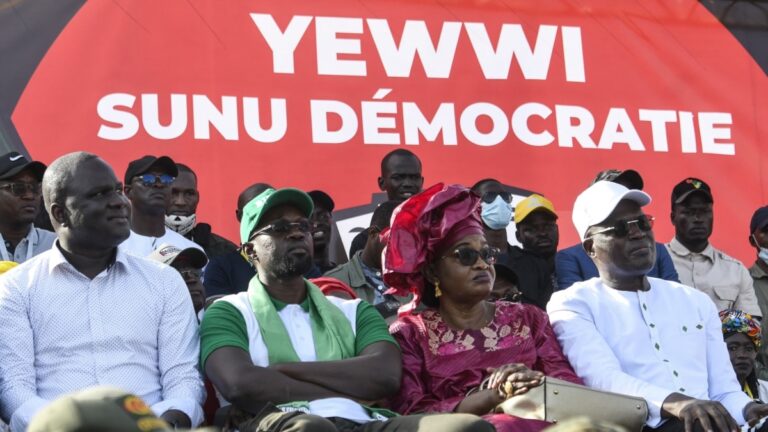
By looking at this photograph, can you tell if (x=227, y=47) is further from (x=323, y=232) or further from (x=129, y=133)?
(x=323, y=232)

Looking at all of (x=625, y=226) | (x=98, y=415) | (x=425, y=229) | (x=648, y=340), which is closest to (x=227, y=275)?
(x=425, y=229)

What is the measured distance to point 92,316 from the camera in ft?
15.6

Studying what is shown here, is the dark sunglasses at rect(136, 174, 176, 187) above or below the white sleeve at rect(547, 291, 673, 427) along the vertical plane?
above

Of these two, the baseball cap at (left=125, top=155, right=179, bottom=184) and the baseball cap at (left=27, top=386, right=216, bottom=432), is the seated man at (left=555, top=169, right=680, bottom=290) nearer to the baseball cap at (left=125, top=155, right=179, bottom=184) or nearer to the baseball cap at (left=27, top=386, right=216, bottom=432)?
the baseball cap at (left=125, top=155, right=179, bottom=184)

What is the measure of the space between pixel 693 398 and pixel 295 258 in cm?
163

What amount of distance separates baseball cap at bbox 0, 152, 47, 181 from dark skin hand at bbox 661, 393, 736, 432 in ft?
11.3

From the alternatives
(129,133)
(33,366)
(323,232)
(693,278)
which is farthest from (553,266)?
(33,366)

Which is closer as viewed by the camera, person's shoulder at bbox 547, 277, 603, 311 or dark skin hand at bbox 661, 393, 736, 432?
dark skin hand at bbox 661, 393, 736, 432

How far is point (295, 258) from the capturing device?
5039 millimetres

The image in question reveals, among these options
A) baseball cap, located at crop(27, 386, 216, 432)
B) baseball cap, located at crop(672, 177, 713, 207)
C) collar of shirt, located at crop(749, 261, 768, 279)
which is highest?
baseball cap, located at crop(672, 177, 713, 207)

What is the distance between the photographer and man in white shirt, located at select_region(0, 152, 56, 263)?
6324 millimetres

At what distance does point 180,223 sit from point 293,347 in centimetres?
262

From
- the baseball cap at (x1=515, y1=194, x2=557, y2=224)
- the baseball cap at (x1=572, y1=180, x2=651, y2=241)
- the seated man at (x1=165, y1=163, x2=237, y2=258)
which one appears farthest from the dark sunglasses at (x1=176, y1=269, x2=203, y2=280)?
the baseball cap at (x1=515, y1=194, x2=557, y2=224)

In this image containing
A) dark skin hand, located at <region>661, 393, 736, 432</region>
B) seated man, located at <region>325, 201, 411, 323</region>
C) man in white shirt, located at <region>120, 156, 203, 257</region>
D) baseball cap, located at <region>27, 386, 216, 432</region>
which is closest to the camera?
baseball cap, located at <region>27, 386, 216, 432</region>
